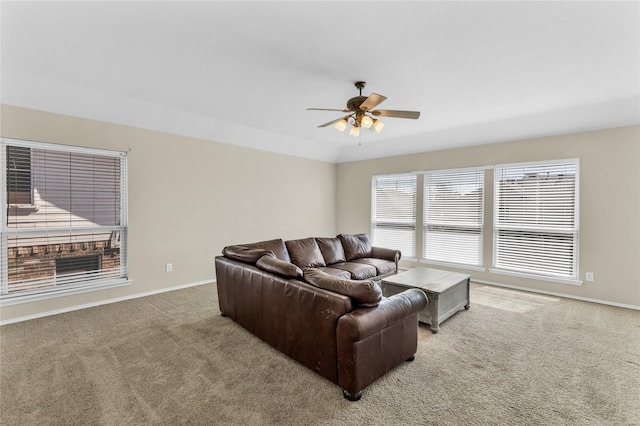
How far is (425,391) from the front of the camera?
2.16m

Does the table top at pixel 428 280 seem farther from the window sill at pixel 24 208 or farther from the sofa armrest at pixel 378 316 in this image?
the window sill at pixel 24 208

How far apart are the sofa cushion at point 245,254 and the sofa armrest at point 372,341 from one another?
139 cm

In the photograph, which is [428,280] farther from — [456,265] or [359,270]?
[456,265]

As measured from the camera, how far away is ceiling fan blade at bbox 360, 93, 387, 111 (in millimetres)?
2693

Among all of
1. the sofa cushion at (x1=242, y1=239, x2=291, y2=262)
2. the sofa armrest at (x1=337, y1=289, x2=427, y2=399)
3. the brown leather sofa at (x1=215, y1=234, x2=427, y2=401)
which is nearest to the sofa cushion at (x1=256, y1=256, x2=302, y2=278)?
the brown leather sofa at (x1=215, y1=234, x2=427, y2=401)

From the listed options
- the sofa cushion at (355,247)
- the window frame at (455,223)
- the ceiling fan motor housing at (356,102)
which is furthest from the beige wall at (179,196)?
the ceiling fan motor housing at (356,102)

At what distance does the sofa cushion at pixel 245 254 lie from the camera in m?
3.14

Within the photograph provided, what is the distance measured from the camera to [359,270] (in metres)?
4.32

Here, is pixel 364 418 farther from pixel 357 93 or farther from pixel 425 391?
pixel 357 93

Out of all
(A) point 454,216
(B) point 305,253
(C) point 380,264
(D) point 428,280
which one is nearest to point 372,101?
(D) point 428,280

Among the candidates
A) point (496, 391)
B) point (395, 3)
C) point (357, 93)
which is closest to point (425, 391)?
point (496, 391)

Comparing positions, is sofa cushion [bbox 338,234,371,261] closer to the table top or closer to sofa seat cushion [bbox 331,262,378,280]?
sofa seat cushion [bbox 331,262,378,280]

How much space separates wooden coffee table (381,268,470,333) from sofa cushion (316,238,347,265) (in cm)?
115

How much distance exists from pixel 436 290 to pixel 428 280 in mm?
415
